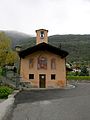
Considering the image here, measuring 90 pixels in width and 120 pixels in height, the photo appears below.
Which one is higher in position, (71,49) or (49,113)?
(71,49)

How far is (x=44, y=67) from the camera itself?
49.5m

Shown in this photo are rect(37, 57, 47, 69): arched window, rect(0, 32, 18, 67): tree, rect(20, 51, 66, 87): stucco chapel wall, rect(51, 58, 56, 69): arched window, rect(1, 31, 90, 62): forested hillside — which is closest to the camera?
rect(20, 51, 66, 87): stucco chapel wall

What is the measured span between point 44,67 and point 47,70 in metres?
0.62

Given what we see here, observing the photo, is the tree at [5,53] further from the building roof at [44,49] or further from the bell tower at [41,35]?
the building roof at [44,49]

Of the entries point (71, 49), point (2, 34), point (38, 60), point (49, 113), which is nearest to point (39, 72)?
point (38, 60)

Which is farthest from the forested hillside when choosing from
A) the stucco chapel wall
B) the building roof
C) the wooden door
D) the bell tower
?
the building roof

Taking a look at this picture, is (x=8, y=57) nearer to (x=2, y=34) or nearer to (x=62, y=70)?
(x=2, y=34)

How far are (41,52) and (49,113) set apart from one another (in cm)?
3083

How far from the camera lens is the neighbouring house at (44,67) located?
48.9 metres

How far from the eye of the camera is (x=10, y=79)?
4881 cm

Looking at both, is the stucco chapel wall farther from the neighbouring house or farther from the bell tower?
the bell tower

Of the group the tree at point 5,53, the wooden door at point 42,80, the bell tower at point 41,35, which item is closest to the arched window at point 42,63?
the wooden door at point 42,80

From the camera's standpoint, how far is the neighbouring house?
4894 centimetres

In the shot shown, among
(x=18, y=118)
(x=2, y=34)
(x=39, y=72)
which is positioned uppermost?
(x=2, y=34)
